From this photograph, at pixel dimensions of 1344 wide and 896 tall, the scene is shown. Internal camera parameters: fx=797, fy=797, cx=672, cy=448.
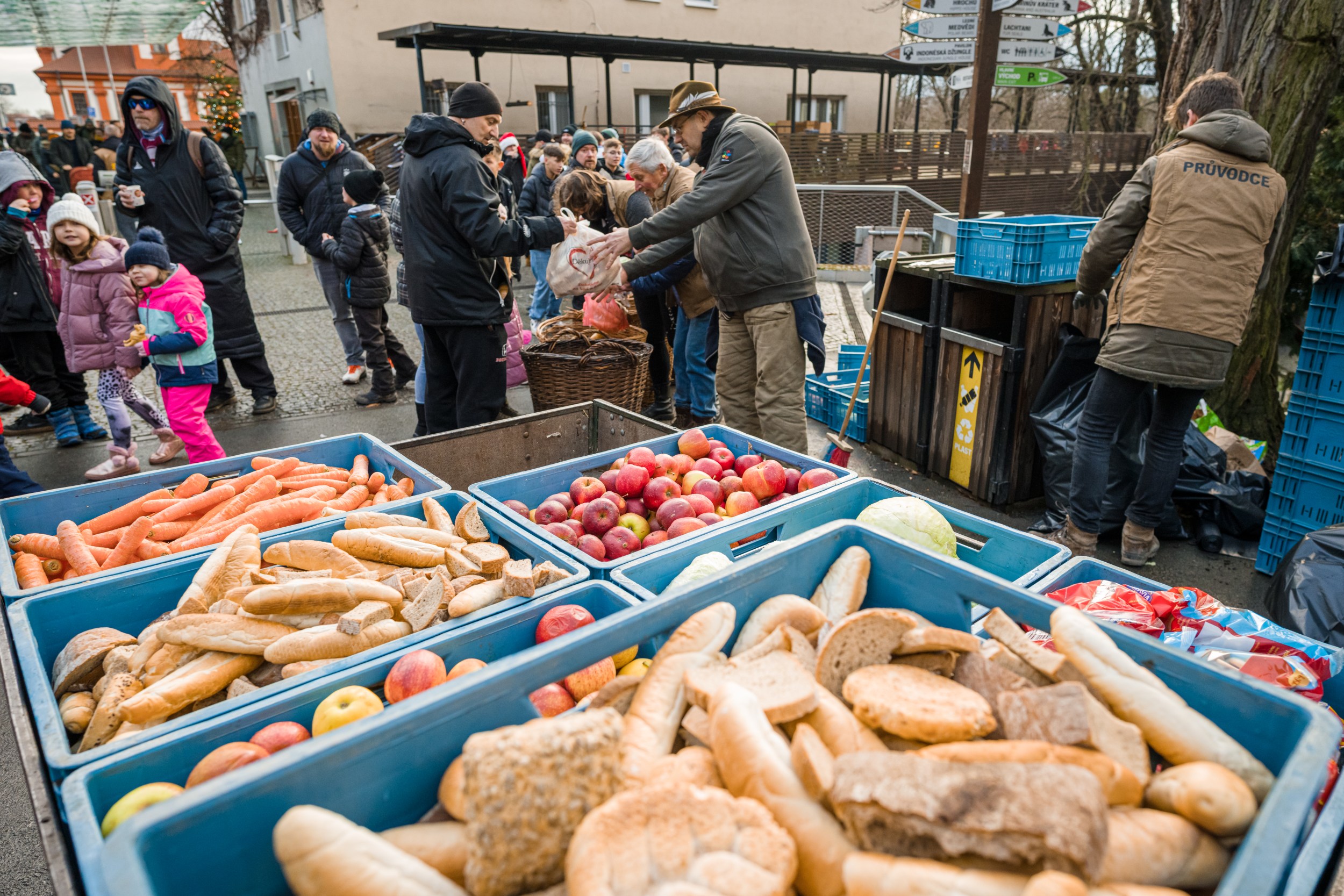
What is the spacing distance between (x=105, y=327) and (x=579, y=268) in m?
3.31

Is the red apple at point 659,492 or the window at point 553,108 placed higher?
the window at point 553,108

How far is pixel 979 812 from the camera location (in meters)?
0.88

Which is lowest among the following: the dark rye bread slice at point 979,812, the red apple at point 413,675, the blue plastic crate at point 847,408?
the blue plastic crate at point 847,408

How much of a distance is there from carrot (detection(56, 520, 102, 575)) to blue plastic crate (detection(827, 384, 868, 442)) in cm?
442

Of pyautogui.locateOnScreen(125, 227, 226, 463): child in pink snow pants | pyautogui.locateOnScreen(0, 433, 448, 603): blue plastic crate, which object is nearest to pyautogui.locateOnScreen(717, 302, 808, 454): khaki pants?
pyautogui.locateOnScreen(0, 433, 448, 603): blue plastic crate

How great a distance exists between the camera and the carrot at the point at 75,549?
2.35 meters

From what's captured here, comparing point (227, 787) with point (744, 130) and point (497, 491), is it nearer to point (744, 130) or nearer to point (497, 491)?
point (497, 491)

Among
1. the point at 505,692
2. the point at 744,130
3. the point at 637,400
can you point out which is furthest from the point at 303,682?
the point at 637,400

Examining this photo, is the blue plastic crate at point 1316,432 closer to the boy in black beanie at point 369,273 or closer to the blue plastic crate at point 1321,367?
the blue plastic crate at point 1321,367

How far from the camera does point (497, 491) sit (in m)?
2.85

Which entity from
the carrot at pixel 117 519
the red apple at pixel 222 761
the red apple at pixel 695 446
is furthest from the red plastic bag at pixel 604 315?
the red apple at pixel 222 761

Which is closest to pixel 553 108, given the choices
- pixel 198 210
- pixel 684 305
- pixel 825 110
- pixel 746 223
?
pixel 825 110

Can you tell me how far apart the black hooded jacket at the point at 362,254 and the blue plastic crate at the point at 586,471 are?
12.4ft

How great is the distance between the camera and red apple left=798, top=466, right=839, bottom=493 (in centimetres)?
281
